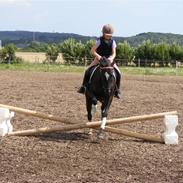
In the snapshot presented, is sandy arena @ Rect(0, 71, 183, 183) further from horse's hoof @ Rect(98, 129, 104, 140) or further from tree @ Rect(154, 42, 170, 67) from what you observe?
tree @ Rect(154, 42, 170, 67)

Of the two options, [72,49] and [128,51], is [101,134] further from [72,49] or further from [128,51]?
[128,51]

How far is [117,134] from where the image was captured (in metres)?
10.1

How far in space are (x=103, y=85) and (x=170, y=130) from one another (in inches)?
58.9

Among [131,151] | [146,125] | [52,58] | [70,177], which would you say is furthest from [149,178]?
[52,58]

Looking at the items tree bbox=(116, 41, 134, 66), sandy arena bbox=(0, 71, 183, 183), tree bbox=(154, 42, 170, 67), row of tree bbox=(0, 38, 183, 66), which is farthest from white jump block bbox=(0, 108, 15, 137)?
tree bbox=(154, 42, 170, 67)

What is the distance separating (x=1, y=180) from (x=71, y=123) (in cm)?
345

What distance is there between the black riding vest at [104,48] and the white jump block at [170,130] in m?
1.68

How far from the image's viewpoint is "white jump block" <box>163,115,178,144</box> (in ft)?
30.7

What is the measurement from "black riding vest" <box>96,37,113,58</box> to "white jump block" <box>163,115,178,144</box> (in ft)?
5.50

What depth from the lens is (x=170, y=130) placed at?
935 cm

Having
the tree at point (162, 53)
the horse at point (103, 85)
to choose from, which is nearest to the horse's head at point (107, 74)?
the horse at point (103, 85)

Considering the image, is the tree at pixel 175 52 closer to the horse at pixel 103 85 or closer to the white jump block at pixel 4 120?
the horse at pixel 103 85

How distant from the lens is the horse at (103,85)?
371 inches

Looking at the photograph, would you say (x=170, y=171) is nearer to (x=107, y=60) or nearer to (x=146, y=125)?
(x=107, y=60)
